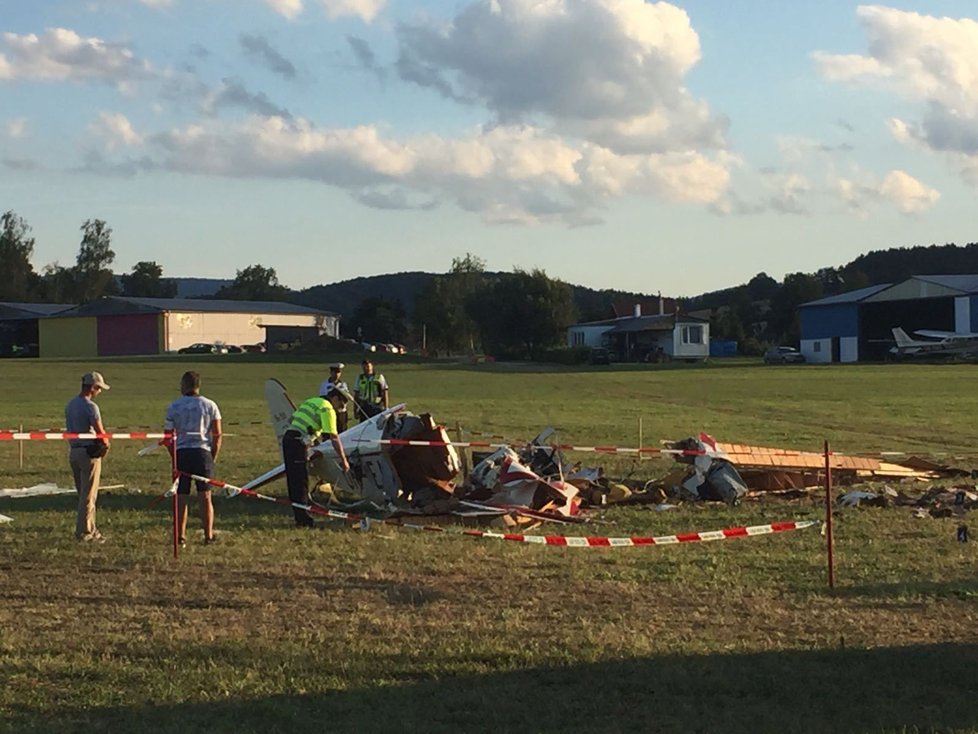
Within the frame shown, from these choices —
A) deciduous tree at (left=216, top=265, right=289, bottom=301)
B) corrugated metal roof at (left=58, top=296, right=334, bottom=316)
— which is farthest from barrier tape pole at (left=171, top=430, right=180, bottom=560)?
deciduous tree at (left=216, top=265, right=289, bottom=301)

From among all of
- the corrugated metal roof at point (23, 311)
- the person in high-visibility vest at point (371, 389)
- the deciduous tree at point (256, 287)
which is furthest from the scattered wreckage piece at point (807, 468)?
the deciduous tree at point (256, 287)

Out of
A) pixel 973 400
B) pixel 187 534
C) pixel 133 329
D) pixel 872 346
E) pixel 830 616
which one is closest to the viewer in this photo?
pixel 830 616

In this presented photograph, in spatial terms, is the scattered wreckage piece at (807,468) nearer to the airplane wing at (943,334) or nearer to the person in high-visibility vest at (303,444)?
the person in high-visibility vest at (303,444)

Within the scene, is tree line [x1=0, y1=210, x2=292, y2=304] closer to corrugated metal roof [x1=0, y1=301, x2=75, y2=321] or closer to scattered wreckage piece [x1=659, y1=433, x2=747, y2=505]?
corrugated metal roof [x1=0, y1=301, x2=75, y2=321]

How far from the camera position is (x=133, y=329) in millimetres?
119375

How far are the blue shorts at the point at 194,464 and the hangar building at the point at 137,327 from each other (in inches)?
4336

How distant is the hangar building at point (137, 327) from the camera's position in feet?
390

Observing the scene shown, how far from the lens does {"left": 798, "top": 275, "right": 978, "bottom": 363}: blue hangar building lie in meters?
86.9

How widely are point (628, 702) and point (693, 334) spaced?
316ft

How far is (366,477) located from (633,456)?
712cm

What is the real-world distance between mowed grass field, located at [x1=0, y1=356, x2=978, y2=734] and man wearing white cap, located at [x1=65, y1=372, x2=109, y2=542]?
0.23 meters

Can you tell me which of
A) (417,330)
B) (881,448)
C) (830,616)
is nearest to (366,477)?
(830,616)

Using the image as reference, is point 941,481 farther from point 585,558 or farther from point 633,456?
point 585,558

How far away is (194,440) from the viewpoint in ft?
38.2
